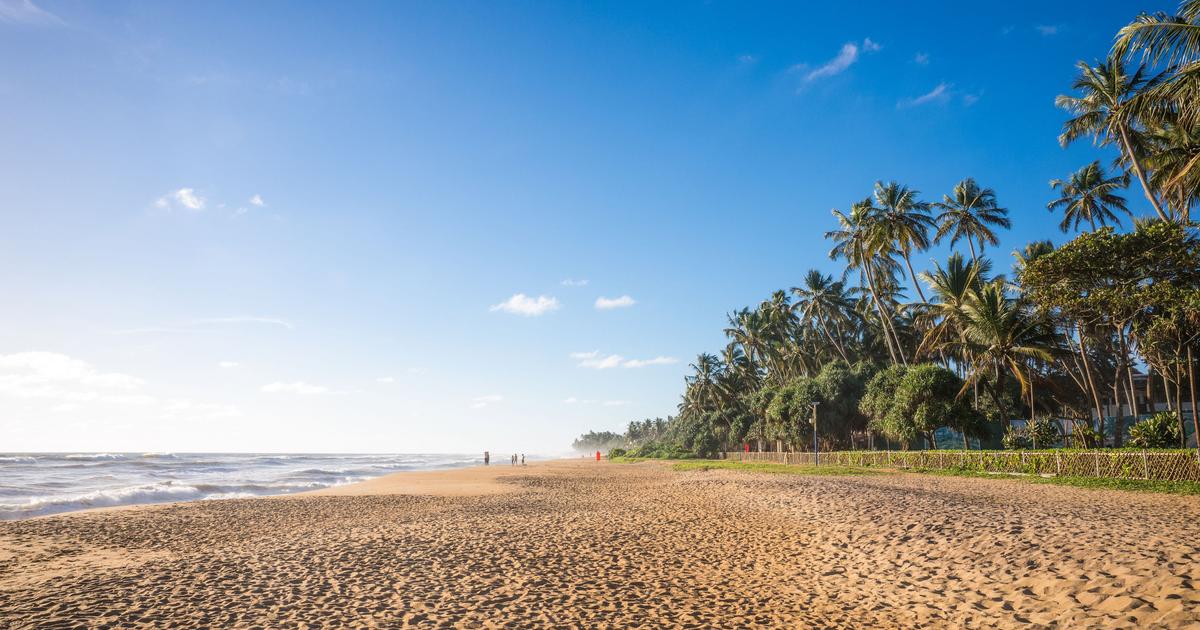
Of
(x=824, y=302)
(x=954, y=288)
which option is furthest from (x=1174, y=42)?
(x=824, y=302)

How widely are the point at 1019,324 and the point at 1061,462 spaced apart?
1022 centimetres

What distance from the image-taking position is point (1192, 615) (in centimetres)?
610

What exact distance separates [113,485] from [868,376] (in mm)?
48126

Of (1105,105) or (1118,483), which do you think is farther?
(1105,105)

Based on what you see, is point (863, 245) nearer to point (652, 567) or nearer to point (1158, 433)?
point (1158, 433)

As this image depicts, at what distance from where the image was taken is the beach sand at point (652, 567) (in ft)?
24.8

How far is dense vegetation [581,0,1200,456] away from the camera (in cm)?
1852

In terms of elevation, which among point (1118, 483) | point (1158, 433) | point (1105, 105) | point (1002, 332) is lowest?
point (1118, 483)

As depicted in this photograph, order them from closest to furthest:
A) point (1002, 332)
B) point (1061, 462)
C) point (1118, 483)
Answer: point (1118, 483)
point (1061, 462)
point (1002, 332)

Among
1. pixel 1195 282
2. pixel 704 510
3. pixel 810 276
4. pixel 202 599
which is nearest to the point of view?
pixel 202 599

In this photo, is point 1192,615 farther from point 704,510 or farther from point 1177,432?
point 1177,432

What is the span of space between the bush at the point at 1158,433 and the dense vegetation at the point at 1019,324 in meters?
0.07

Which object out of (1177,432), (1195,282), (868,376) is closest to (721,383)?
(868,376)

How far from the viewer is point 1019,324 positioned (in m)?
29.4
